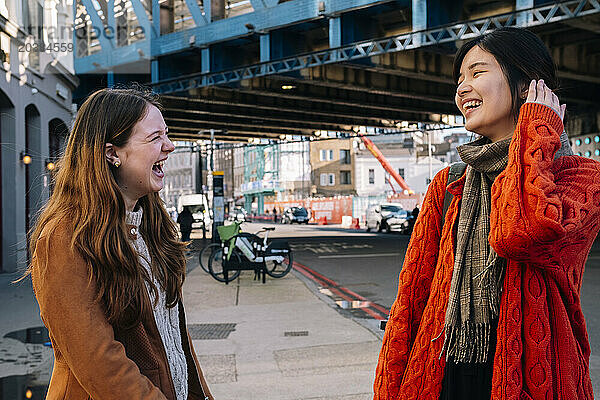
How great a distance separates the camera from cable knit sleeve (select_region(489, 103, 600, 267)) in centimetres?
183

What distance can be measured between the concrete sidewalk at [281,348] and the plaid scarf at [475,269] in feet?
10.3

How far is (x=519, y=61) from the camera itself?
211cm

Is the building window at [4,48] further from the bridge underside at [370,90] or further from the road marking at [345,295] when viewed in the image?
the road marking at [345,295]

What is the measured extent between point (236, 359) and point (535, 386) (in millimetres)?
4727

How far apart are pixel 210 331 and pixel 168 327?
227 inches

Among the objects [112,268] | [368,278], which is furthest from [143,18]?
[112,268]

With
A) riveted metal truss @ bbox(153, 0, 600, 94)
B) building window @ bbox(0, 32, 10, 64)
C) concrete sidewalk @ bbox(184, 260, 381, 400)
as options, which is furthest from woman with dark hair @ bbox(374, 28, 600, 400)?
building window @ bbox(0, 32, 10, 64)

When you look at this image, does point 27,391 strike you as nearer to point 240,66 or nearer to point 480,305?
point 480,305

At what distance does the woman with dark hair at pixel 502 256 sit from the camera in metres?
1.89

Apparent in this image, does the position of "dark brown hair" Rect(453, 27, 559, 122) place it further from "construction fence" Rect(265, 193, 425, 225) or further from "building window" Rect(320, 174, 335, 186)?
"building window" Rect(320, 174, 335, 186)

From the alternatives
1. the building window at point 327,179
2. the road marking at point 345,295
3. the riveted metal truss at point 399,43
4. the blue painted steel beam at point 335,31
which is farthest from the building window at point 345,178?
the road marking at point 345,295

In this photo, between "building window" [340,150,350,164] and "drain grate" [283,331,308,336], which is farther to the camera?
"building window" [340,150,350,164]

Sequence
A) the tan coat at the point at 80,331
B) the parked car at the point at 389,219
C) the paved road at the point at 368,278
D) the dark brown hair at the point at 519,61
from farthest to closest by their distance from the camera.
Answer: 1. the parked car at the point at 389,219
2. the paved road at the point at 368,278
3. the dark brown hair at the point at 519,61
4. the tan coat at the point at 80,331

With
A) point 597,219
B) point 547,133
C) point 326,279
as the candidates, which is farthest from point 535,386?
point 326,279
